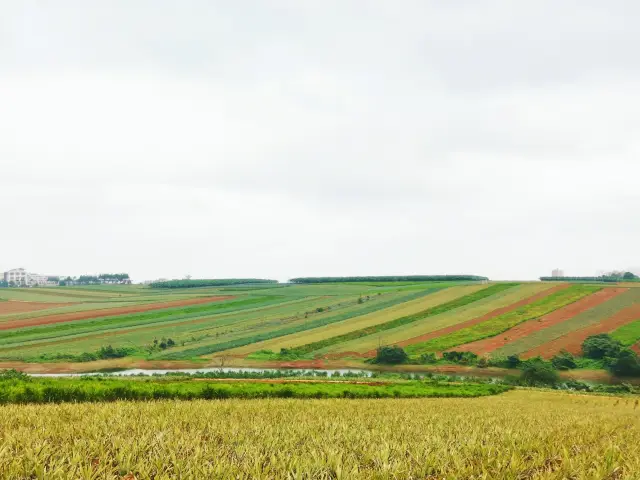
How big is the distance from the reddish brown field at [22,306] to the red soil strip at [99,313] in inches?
465

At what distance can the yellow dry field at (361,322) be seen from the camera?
7338cm

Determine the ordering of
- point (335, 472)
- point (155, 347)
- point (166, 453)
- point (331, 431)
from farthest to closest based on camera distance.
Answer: point (155, 347), point (331, 431), point (166, 453), point (335, 472)

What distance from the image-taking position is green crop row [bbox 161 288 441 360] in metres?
69.3

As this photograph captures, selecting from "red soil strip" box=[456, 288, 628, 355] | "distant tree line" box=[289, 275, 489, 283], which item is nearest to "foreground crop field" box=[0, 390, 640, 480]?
"red soil strip" box=[456, 288, 628, 355]

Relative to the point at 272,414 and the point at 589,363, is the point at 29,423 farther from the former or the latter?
the point at 589,363

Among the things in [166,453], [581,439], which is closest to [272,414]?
[166,453]

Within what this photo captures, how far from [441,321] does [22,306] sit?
101869 millimetres

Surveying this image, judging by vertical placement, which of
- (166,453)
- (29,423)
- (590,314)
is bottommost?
(590,314)

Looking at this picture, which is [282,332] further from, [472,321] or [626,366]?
[626,366]

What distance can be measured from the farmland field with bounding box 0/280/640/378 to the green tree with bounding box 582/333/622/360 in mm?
1631

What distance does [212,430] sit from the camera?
8.97 meters

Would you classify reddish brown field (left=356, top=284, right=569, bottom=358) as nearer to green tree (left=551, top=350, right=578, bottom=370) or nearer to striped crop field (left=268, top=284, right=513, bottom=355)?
striped crop field (left=268, top=284, right=513, bottom=355)

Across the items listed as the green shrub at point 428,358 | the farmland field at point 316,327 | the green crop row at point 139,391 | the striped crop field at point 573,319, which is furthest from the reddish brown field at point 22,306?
the striped crop field at point 573,319

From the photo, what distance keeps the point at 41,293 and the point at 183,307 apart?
6394cm
